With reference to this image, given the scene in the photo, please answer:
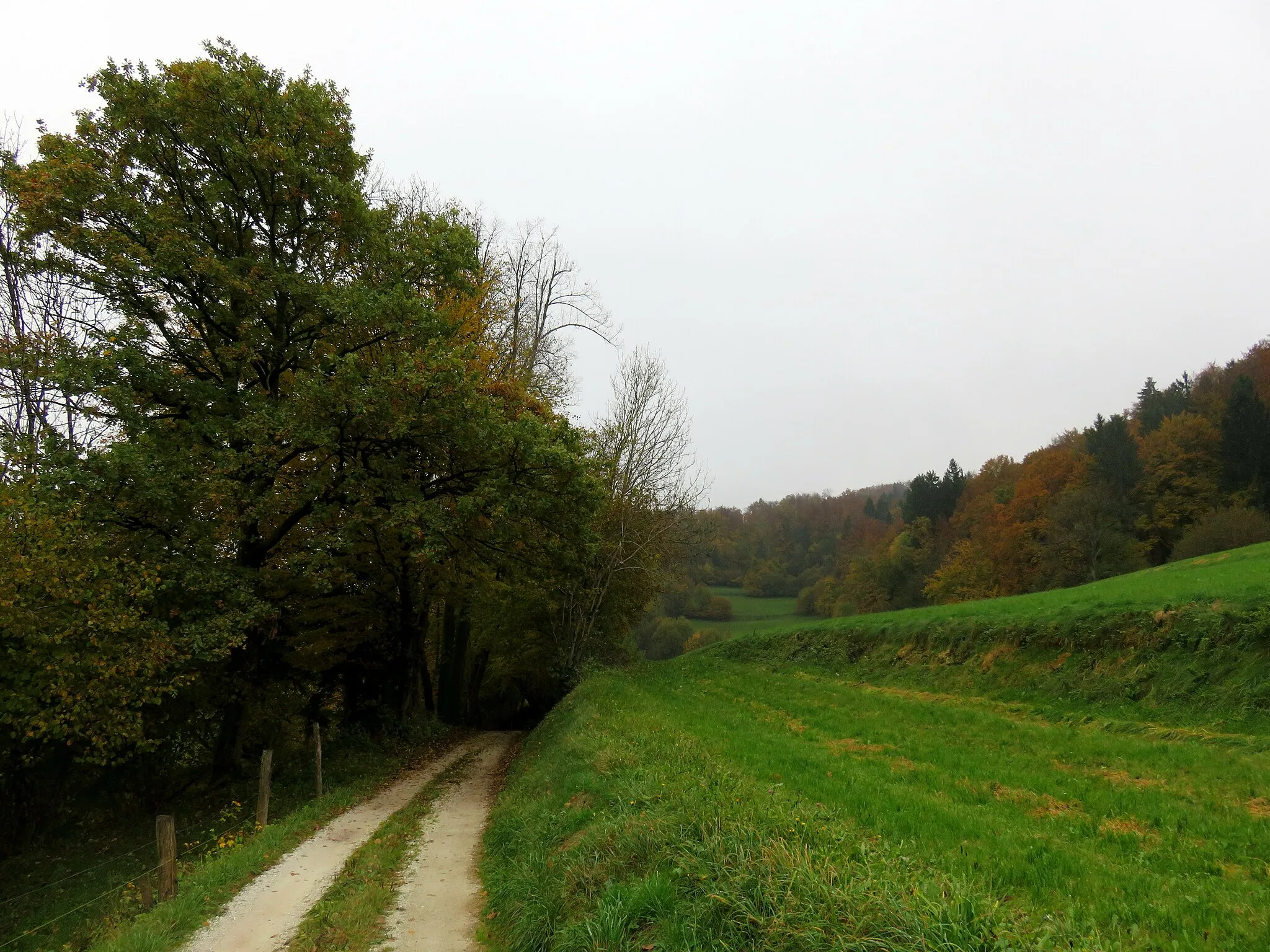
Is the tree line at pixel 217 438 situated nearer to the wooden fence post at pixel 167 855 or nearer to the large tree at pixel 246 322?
the large tree at pixel 246 322

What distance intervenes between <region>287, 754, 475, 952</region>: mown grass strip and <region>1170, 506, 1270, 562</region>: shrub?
47.0 meters

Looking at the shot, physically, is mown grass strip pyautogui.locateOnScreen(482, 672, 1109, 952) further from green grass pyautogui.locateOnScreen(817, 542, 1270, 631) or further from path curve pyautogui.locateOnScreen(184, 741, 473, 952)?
green grass pyautogui.locateOnScreen(817, 542, 1270, 631)

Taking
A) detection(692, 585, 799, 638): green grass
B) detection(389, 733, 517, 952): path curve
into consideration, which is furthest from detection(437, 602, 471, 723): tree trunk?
detection(692, 585, 799, 638): green grass

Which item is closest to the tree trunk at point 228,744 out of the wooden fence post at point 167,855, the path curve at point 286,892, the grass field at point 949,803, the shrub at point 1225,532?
the path curve at point 286,892

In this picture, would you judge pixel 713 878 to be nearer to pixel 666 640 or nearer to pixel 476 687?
pixel 476 687

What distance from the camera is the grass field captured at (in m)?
4.68

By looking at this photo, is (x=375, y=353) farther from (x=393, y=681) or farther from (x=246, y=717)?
(x=393, y=681)

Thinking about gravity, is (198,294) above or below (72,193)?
below

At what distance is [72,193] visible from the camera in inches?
511

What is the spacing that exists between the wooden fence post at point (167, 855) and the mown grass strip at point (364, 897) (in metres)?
2.15

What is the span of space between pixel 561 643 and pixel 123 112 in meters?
22.4

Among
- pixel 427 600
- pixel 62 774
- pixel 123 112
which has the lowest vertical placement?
pixel 62 774

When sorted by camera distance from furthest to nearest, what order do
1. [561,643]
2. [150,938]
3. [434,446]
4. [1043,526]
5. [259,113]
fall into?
1. [1043,526]
2. [561,643]
3. [434,446]
4. [259,113]
5. [150,938]

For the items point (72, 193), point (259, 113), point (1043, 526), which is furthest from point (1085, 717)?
point (1043, 526)
